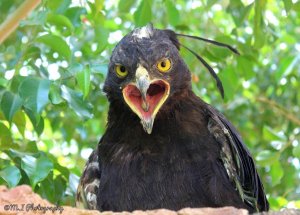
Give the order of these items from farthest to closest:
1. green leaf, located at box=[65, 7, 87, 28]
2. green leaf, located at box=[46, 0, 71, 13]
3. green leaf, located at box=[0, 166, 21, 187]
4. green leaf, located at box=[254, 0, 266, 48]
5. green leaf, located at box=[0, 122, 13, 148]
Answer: green leaf, located at box=[254, 0, 266, 48], green leaf, located at box=[65, 7, 87, 28], green leaf, located at box=[46, 0, 71, 13], green leaf, located at box=[0, 122, 13, 148], green leaf, located at box=[0, 166, 21, 187]

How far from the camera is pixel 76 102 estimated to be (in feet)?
15.2

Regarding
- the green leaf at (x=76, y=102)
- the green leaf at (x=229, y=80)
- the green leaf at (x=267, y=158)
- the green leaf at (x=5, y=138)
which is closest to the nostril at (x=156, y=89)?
the green leaf at (x=76, y=102)

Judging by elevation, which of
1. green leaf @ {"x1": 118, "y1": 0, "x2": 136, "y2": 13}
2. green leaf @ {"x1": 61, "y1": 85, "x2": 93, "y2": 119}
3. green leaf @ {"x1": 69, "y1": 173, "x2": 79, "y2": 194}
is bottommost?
green leaf @ {"x1": 69, "y1": 173, "x2": 79, "y2": 194}

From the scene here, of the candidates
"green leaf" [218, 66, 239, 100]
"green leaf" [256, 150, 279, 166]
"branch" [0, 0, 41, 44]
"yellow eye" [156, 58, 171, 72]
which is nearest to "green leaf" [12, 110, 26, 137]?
"branch" [0, 0, 41, 44]

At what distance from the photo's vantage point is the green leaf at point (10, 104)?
430 cm

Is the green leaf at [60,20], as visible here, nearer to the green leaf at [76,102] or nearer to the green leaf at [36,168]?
the green leaf at [76,102]

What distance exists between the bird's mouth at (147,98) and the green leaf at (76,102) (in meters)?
0.27

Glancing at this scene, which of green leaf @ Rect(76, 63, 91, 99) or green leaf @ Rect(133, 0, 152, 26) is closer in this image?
green leaf @ Rect(76, 63, 91, 99)

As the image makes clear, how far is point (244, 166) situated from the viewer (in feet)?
15.9

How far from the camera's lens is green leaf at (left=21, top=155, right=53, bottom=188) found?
4180 mm

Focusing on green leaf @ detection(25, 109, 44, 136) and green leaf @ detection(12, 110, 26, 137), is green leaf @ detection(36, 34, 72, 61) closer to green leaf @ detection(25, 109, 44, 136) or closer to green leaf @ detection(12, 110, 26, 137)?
green leaf @ detection(25, 109, 44, 136)

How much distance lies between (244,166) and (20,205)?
2.06m

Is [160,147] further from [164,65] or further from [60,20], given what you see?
[60,20]

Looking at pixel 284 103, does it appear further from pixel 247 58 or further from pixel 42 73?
pixel 42 73
